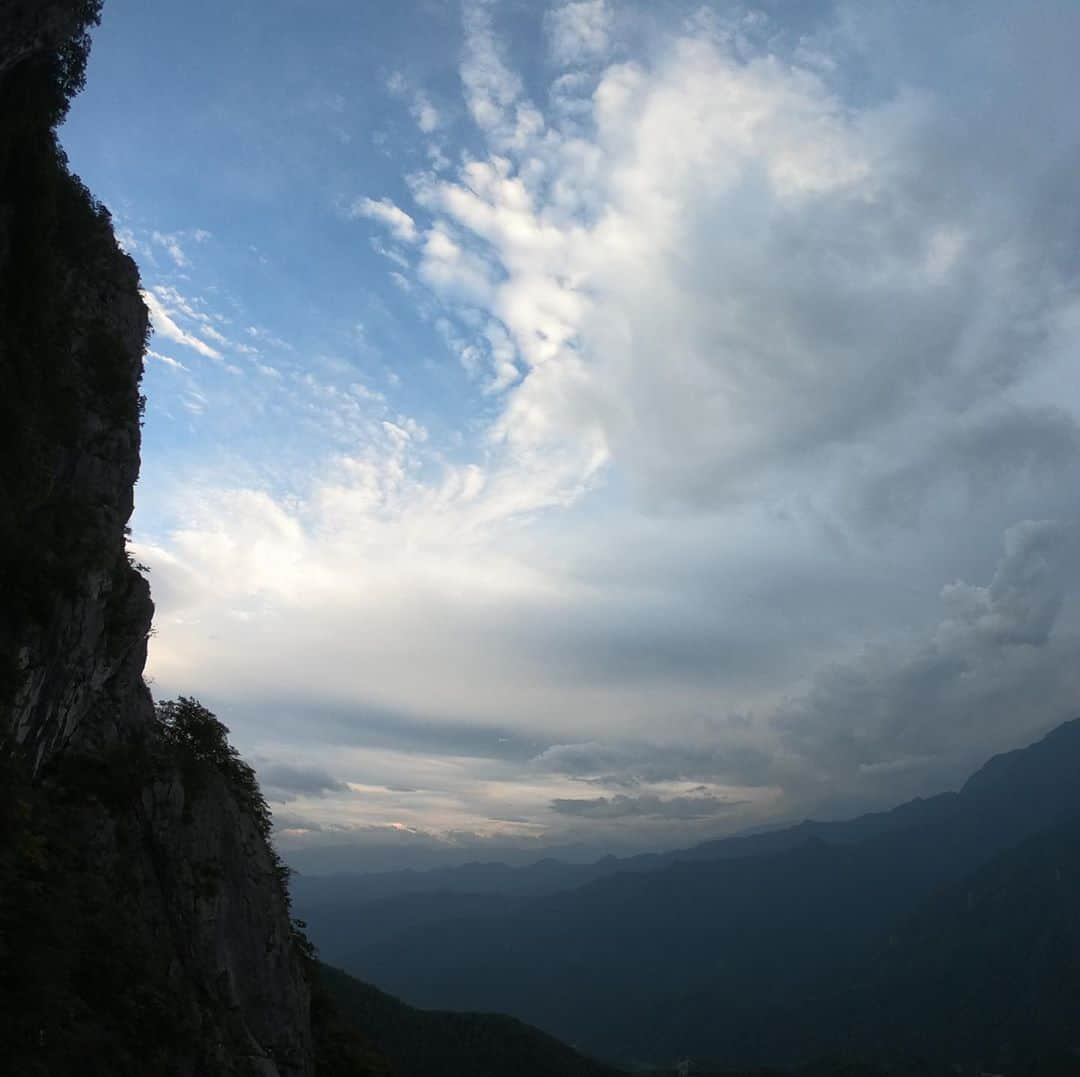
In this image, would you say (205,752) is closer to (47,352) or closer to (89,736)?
(89,736)

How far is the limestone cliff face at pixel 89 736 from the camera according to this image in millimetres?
23672

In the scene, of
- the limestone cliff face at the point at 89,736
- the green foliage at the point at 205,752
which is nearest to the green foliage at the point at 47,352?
the limestone cliff face at the point at 89,736

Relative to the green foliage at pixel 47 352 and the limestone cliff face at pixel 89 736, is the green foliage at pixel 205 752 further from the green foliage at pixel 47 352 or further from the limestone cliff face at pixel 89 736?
the green foliage at pixel 47 352

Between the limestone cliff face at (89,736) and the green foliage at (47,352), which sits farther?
the green foliage at (47,352)

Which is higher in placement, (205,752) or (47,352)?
(47,352)

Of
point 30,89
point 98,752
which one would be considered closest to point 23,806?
point 98,752

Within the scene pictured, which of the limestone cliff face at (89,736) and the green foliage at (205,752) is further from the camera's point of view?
the green foliage at (205,752)

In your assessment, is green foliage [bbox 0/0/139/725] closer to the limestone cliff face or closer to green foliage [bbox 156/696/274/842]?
the limestone cliff face

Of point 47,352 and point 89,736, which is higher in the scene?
point 47,352

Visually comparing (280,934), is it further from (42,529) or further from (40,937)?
(42,529)

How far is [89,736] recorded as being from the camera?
30719mm

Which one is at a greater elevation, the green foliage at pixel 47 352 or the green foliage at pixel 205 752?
the green foliage at pixel 47 352

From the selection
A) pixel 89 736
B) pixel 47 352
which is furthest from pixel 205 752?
pixel 47 352

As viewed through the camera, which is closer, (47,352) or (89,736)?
(89,736)
